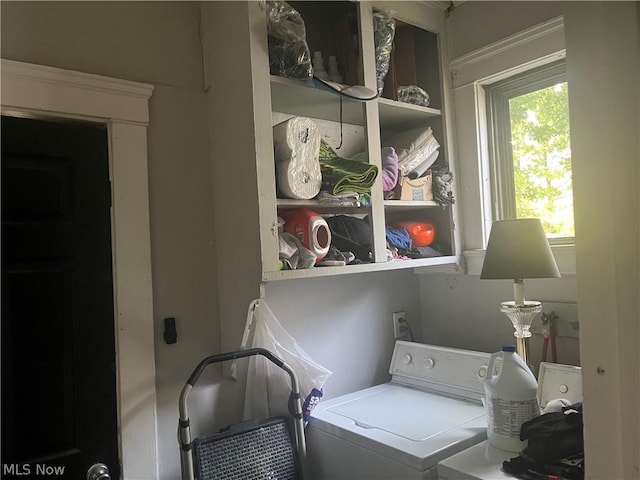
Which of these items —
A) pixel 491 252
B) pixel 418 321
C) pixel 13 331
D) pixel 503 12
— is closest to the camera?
pixel 13 331

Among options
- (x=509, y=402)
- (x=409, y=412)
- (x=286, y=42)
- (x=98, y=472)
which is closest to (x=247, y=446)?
(x=98, y=472)

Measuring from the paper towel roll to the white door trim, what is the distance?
456 millimetres

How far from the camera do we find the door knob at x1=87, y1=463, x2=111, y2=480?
142 cm

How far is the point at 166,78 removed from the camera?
165 cm

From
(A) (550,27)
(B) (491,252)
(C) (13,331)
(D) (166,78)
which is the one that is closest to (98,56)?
(D) (166,78)

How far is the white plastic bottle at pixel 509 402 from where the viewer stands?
4.48 feet

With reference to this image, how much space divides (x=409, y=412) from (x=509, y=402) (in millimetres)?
432

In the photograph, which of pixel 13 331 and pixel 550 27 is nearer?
pixel 13 331

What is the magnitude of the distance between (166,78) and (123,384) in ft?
3.39

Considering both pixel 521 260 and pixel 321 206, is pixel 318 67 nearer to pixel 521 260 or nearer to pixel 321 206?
pixel 321 206

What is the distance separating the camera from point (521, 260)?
1.54 metres

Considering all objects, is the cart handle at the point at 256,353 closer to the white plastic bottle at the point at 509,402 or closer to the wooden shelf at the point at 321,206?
the wooden shelf at the point at 321,206

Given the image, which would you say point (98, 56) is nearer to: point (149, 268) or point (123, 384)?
point (149, 268)

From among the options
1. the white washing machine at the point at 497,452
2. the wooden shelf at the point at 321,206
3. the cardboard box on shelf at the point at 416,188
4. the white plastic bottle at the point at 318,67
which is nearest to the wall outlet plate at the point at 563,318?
the white washing machine at the point at 497,452
